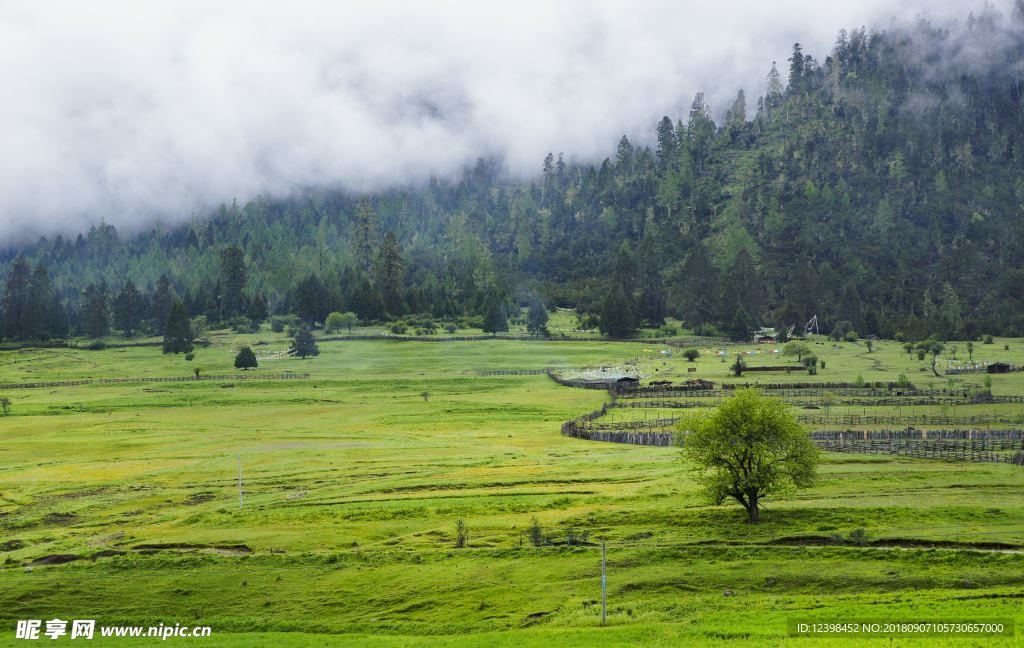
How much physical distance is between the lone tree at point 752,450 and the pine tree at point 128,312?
170591 millimetres

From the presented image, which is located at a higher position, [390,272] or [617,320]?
[390,272]

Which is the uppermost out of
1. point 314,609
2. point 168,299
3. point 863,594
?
point 168,299

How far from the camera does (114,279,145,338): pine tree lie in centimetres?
18162

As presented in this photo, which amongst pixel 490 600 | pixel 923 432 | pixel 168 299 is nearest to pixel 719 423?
pixel 490 600

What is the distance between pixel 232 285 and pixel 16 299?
4883cm

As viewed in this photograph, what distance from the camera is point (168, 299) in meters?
188

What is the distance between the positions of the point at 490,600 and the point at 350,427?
→ 188 ft

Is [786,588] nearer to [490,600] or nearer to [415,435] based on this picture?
[490,600]

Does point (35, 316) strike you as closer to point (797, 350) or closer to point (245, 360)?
point (245, 360)

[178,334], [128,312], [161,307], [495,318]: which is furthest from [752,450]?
[128,312]

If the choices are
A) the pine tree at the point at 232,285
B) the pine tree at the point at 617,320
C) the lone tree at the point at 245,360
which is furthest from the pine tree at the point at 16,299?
the pine tree at the point at 617,320

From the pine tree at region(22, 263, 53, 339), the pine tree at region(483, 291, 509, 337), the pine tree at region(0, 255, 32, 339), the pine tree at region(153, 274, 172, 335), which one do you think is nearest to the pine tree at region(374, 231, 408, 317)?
the pine tree at region(483, 291, 509, 337)

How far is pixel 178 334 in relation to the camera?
156 m

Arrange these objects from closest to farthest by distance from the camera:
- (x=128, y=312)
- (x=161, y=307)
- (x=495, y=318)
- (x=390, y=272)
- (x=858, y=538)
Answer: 1. (x=858, y=538)
2. (x=495, y=318)
3. (x=128, y=312)
4. (x=161, y=307)
5. (x=390, y=272)
